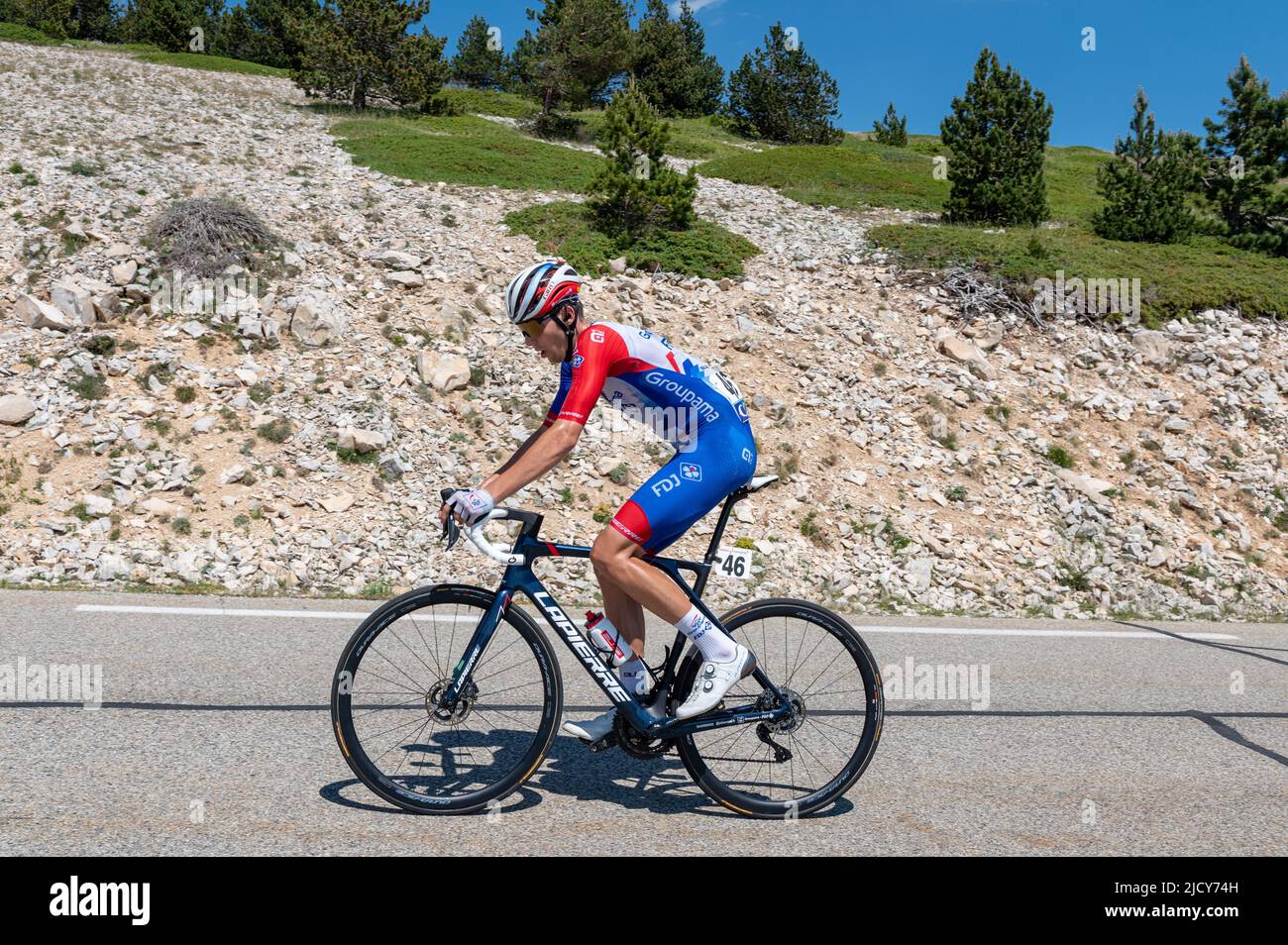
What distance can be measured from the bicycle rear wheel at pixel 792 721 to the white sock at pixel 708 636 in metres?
0.09

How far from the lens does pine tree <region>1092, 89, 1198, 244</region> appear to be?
20.4m

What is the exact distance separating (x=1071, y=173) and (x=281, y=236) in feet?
128

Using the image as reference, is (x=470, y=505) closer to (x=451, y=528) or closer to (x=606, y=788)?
(x=451, y=528)

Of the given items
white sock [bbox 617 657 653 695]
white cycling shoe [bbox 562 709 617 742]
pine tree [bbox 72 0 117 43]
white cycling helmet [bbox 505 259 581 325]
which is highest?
pine tree [bbox 72 0 117 43]

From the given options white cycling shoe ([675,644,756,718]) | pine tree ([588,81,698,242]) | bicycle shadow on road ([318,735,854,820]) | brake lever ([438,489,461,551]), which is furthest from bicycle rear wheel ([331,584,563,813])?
pine tree ([588,81,698,242])

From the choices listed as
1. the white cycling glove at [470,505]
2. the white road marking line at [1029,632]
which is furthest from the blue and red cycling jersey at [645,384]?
the white road marking line at [1029,632]

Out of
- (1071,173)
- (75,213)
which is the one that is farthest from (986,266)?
(1071,173)

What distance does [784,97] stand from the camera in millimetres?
44844

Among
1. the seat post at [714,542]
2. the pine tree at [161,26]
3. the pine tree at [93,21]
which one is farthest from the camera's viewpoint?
the pine tree at [93,21]

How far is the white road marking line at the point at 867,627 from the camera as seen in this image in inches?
271

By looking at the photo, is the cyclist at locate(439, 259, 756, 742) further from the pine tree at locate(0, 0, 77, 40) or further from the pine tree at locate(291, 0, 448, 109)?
the pine tree at locate(0, 0, 77, 40)

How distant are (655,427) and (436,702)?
1.48m

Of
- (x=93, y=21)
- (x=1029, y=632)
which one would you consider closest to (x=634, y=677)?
(x=1029, y=632)

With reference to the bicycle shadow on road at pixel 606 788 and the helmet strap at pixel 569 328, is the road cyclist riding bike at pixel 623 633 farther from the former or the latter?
the bicycle shadow on road at pixel 606 788
